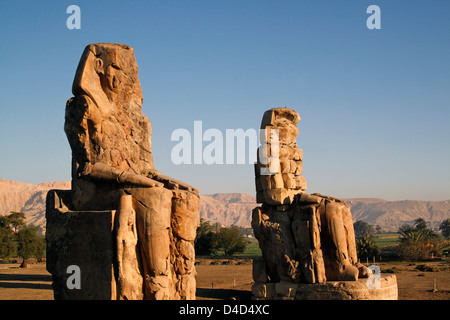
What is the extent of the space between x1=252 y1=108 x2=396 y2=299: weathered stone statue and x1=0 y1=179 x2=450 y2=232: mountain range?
92.3 m

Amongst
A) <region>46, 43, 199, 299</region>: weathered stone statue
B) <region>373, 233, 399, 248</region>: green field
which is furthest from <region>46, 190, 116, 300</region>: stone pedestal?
<region>373, 233, 399, 248</region>: green field

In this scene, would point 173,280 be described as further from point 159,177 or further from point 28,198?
point 28,198

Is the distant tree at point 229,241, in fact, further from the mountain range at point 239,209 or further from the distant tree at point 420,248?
the mountain range at point 239,209

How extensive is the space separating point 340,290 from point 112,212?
5.58 metres

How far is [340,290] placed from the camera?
9461 millimetres

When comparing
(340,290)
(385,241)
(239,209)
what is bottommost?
(239,209)

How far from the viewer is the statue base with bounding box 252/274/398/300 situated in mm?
9320

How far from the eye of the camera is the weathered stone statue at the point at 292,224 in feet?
32.4

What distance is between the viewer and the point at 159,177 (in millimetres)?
6879

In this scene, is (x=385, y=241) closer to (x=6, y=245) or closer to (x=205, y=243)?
(x=205, y=243)

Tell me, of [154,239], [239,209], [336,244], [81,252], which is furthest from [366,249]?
[239,209]

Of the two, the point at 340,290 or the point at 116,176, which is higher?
the point at 116,176
